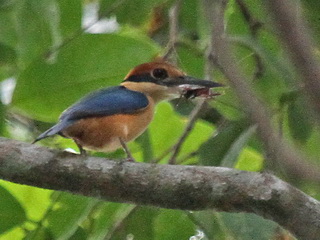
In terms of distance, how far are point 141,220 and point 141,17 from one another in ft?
2.42

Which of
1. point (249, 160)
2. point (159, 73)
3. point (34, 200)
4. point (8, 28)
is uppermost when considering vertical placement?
point (8, 28)

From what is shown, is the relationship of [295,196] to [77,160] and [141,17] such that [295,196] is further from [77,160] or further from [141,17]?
[141,17]

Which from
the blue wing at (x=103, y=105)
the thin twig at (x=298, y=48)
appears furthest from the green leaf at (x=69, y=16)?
the thin twig at (x=298, y=48)

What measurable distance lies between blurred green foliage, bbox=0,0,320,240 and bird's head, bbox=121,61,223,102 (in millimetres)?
53

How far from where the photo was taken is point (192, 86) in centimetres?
225

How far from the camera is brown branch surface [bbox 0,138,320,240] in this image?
1.57 metres

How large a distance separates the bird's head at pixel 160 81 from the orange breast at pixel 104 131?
0.22 meters

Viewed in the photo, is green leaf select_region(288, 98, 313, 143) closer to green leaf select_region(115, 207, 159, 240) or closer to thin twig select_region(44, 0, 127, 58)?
green leaf select_region(115, 207, 159, 240)

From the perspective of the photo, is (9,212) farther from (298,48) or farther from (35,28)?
(298,48)

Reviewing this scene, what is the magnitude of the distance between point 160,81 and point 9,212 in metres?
0.66

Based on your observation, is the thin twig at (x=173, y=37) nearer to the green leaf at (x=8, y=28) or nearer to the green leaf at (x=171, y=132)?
the green leaf at (x=171, y=132)

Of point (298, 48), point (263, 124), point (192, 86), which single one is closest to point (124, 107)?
point (192, 86)

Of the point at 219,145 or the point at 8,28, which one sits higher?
the point at 8,28

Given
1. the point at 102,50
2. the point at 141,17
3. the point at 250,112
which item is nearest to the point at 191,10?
the point at 141,17
